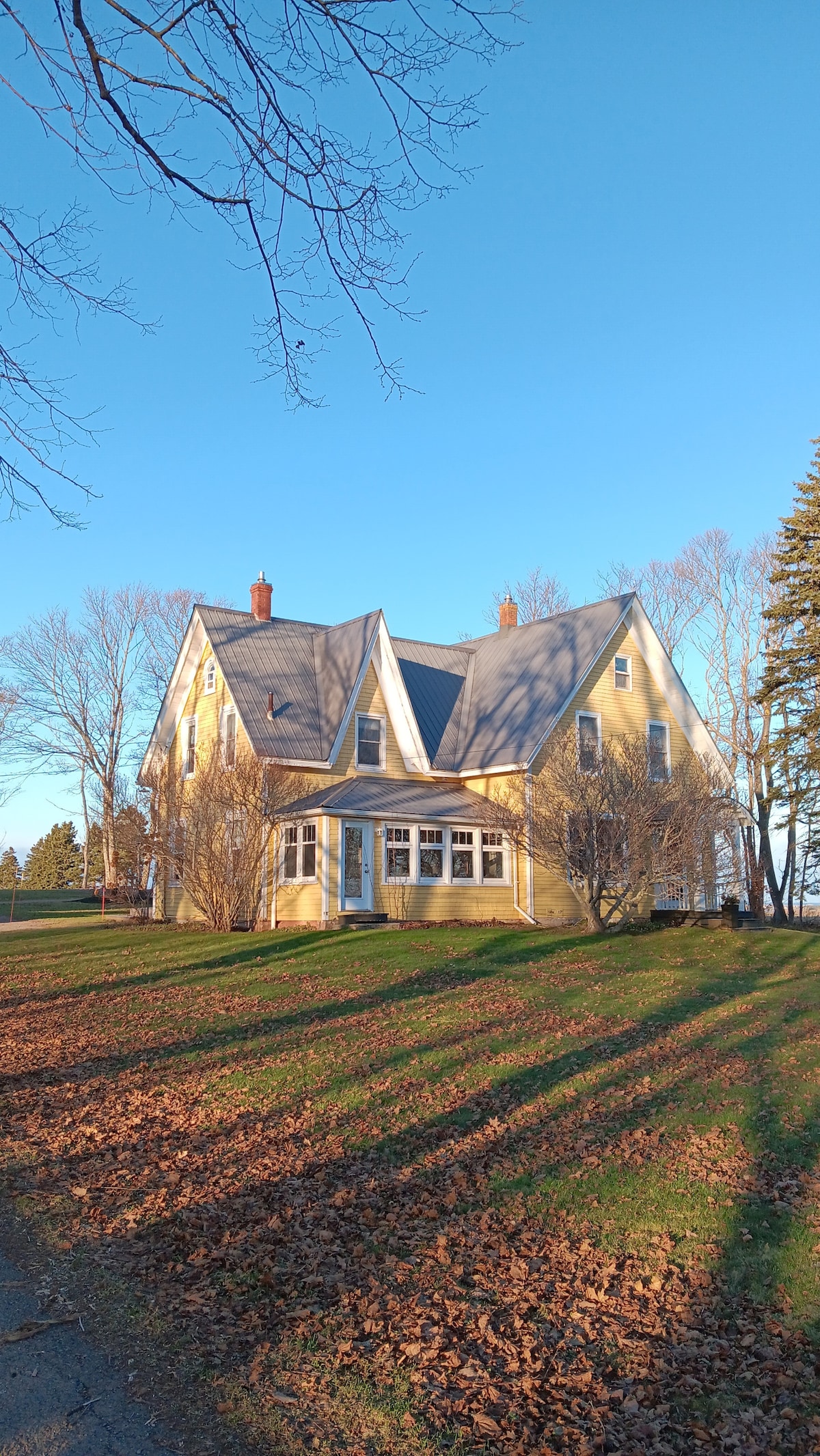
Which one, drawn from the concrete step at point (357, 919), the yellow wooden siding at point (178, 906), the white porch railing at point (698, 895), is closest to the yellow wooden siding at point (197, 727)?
the yellow wooden siding at point (178, 906)

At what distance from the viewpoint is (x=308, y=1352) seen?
A: 5.04m

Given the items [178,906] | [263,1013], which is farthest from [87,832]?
[263,1013]

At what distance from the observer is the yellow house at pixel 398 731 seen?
2525 cm

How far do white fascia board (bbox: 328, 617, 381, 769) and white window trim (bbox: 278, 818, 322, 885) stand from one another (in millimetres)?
1739

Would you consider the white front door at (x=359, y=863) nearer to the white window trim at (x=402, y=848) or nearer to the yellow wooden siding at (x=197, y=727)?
the white window trim at (x=402, y=848)

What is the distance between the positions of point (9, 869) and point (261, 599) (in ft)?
141

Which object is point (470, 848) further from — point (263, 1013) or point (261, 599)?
point (263, 1013)

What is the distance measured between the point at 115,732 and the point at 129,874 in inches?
768

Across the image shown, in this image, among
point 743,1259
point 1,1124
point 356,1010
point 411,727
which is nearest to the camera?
point 743,1259

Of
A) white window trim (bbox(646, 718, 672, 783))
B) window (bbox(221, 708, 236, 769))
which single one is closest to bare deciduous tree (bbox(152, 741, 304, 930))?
window (bbox(221, 708, 236, 769))

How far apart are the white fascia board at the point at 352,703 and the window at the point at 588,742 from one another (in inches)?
225

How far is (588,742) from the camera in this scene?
2728 centimetres

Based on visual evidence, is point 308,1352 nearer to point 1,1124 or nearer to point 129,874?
point 1,1124

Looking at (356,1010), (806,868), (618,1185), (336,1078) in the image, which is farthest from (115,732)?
(618,1185)
